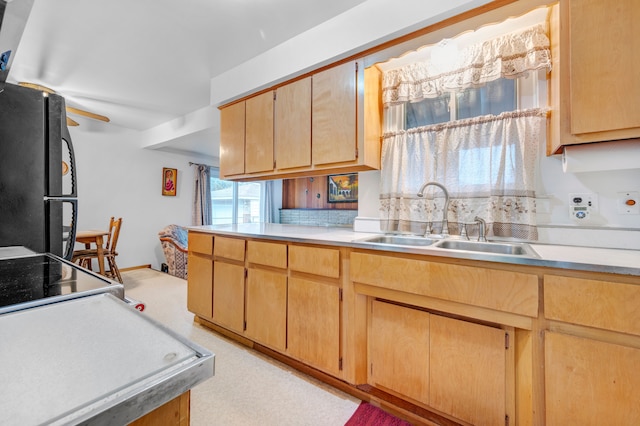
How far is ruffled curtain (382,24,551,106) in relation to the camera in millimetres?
1567

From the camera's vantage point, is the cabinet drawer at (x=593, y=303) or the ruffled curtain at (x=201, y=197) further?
the ruffled curtain at (x=201, y=197)

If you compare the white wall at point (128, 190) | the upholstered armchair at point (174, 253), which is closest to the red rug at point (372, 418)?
the upholstered armchair at point (174, 253)

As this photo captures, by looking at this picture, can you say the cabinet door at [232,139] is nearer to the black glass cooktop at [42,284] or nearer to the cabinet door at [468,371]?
the black glass cooktop at [42,284]

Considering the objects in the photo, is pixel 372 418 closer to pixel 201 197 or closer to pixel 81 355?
pixel 81 355

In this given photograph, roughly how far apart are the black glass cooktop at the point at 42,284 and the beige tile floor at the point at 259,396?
21.4 inches

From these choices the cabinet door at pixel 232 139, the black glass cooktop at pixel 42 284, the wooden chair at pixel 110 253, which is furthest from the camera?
the wooden chair at pixel 110 253

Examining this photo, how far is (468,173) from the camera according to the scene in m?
1.82

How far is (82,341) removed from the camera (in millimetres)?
448

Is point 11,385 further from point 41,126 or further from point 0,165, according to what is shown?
point 41,126

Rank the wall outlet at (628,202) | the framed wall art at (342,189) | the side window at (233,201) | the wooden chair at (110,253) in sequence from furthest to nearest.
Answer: the side window at (233,201), the framed wall art at (342,189), the wooden chair at (110,253), the wall outlet at (628,202)

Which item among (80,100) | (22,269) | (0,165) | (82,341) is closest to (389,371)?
(82,341)

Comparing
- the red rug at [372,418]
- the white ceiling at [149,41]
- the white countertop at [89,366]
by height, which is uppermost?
the white ceiling at [149,41]

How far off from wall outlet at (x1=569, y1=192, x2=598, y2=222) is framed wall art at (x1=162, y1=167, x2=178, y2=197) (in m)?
5.53

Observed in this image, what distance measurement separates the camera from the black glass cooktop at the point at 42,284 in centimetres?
59
